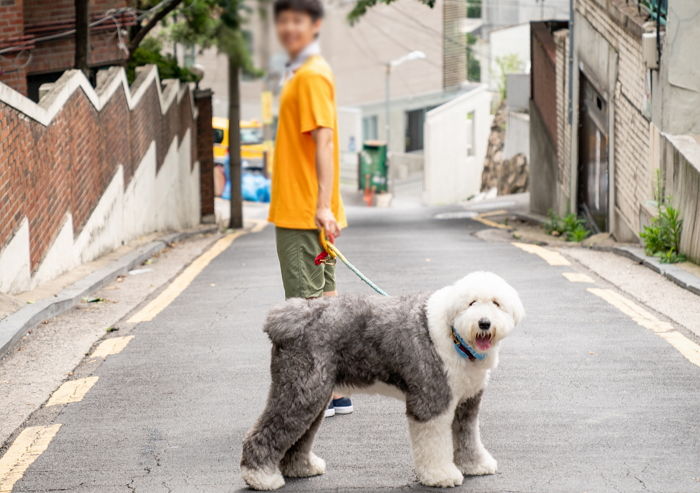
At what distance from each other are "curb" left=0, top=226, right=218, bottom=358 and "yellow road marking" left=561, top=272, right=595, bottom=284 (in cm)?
486

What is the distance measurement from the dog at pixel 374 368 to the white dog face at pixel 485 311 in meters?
0.08

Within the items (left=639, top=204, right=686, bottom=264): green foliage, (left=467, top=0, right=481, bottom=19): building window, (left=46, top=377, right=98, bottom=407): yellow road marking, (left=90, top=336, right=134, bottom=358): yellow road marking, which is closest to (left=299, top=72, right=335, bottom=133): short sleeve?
(left=46, top=377, right=98, bottom=407): yellow road marking

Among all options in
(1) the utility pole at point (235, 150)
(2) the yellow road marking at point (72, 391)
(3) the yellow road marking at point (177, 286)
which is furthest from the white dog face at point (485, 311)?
(1) the utility pole at point (235, 150)

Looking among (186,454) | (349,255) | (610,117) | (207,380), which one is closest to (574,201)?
(610,117)

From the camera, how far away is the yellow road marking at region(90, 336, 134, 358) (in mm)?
8711

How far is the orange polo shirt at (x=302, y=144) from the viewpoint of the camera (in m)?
5.57

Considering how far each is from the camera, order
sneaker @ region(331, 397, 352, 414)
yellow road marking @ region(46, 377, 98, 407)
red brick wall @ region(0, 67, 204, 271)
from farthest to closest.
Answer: red brick wall @ region(0, 67, 204, 271), yellow road marking @ region(46, 377, 98, 407), sneaker @ region(331, 397, 352, 414)

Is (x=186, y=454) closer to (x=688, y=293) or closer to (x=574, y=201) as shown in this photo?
(x=688, y=293)

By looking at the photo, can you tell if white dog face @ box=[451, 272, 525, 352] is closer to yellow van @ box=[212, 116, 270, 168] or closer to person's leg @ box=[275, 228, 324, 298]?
person's leg @ box=[275, 228, 324, 298]

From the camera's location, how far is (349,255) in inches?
590

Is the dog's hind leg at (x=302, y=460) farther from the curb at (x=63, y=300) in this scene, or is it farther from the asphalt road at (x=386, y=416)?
the curb at (x=63, y=300)

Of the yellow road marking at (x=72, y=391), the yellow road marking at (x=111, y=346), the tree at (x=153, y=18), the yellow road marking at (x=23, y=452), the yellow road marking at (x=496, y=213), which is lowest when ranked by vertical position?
the yellow road marking at (x=496, y=213)

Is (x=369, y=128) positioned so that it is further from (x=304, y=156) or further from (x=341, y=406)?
(x=304, y=156)

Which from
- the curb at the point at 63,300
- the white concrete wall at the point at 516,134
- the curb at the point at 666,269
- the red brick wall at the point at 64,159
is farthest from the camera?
the white concrete wall at the point at 516,134
